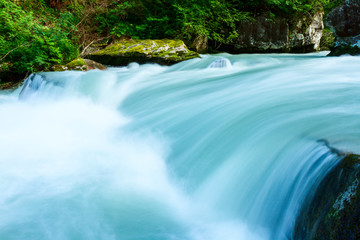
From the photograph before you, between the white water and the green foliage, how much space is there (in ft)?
7.38

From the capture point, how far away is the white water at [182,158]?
1967 mm

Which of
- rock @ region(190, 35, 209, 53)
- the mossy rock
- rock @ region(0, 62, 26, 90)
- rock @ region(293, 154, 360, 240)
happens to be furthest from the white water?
rock @ region(190, 35, 209, 53)

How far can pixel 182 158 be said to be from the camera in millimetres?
2811

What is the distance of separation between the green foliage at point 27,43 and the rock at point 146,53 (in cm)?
119

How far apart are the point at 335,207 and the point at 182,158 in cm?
168

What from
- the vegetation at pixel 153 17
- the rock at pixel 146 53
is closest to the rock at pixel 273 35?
the vegetation at pixel 153 17

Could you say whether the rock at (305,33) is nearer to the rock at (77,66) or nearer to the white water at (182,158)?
the white water at (182,158)

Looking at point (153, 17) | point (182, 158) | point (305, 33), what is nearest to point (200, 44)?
point (153, 17)

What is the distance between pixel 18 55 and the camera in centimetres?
648

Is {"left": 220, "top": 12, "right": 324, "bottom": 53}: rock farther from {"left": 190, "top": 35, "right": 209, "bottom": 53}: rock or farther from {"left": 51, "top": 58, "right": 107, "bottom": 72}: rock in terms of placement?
{"left": 51, "top": 58, "right": 107, "bottom": 72}: rock

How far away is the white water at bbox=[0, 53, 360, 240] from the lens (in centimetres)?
197

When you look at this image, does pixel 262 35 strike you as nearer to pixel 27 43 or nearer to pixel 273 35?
pixel 273 35

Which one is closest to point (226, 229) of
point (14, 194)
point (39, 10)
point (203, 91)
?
point (14, 194)

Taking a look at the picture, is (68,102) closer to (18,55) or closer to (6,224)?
(18,55)
